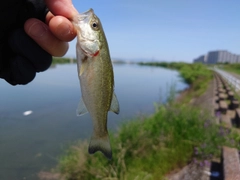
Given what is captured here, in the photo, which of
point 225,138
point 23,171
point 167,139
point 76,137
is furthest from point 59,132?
point 225,138

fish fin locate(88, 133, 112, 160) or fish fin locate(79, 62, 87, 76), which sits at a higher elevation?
fish fin locate(79, 62, 87, 76)

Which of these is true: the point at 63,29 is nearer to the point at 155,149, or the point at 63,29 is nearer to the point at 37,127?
the point at 155,149

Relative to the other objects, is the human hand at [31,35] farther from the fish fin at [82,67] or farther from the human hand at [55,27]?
the fish fin at [82,67]

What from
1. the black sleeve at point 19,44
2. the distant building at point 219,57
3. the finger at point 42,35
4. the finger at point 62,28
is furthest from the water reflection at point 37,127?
the distant building at point 219,57

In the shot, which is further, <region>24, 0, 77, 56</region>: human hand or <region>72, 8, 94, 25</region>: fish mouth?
<region>72, 8, 94, 25</region>: fish mouth

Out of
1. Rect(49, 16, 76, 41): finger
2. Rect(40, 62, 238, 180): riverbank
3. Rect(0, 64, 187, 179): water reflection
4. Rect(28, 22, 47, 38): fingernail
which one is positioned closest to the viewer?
Rect(49, 16, 76, 41): finger

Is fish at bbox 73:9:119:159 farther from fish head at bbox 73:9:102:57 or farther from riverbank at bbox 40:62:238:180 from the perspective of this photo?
riverbank at bbox 40:62:238:180

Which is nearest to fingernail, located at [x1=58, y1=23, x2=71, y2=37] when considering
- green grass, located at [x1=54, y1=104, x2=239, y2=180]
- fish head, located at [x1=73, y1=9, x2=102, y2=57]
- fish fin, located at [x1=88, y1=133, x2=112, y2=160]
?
fish head, located at [x1=73, y1=9, x2=102, y2=57]
